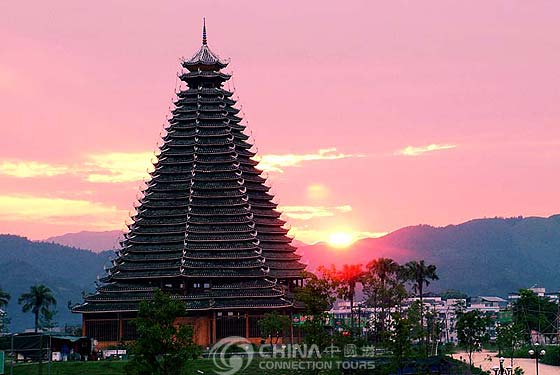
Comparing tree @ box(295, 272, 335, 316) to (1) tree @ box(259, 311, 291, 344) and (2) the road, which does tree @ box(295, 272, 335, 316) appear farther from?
(2) the road

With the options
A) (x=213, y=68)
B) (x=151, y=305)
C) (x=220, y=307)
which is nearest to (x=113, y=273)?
(x=220, y=307)

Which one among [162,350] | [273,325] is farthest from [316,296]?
[273,325]

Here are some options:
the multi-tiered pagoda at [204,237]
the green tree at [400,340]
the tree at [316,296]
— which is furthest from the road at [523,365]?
the tree at [316,296]

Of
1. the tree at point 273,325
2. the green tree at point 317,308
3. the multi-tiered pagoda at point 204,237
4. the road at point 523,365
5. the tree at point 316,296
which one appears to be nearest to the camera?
the green tree at point 317,308

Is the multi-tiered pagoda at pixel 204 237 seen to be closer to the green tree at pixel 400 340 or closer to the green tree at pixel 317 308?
the green tree at pixel 317 308

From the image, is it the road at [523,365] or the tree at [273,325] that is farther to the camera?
the road at [523,365]

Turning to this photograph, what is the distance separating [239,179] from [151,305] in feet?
253

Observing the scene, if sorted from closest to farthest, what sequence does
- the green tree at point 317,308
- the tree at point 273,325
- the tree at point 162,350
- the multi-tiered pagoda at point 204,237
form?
the tree at point 162,350
the green tree at point 317,308
the tree at point 273,325
the multi-tiered pagoda at point 204,237

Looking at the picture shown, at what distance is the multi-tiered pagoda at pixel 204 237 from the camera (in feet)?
556

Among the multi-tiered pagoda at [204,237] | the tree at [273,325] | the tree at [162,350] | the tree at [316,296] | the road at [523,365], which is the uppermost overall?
the multi-tiered pagoda at [204,237]

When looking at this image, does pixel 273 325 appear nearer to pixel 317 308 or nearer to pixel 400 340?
pixel 317 308

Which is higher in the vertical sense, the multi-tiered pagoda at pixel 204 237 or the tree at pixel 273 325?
the multi-tiered pagoda at pixel 204 237

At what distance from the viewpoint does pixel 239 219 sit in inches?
6998

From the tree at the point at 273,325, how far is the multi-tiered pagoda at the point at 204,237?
991 centimetres
